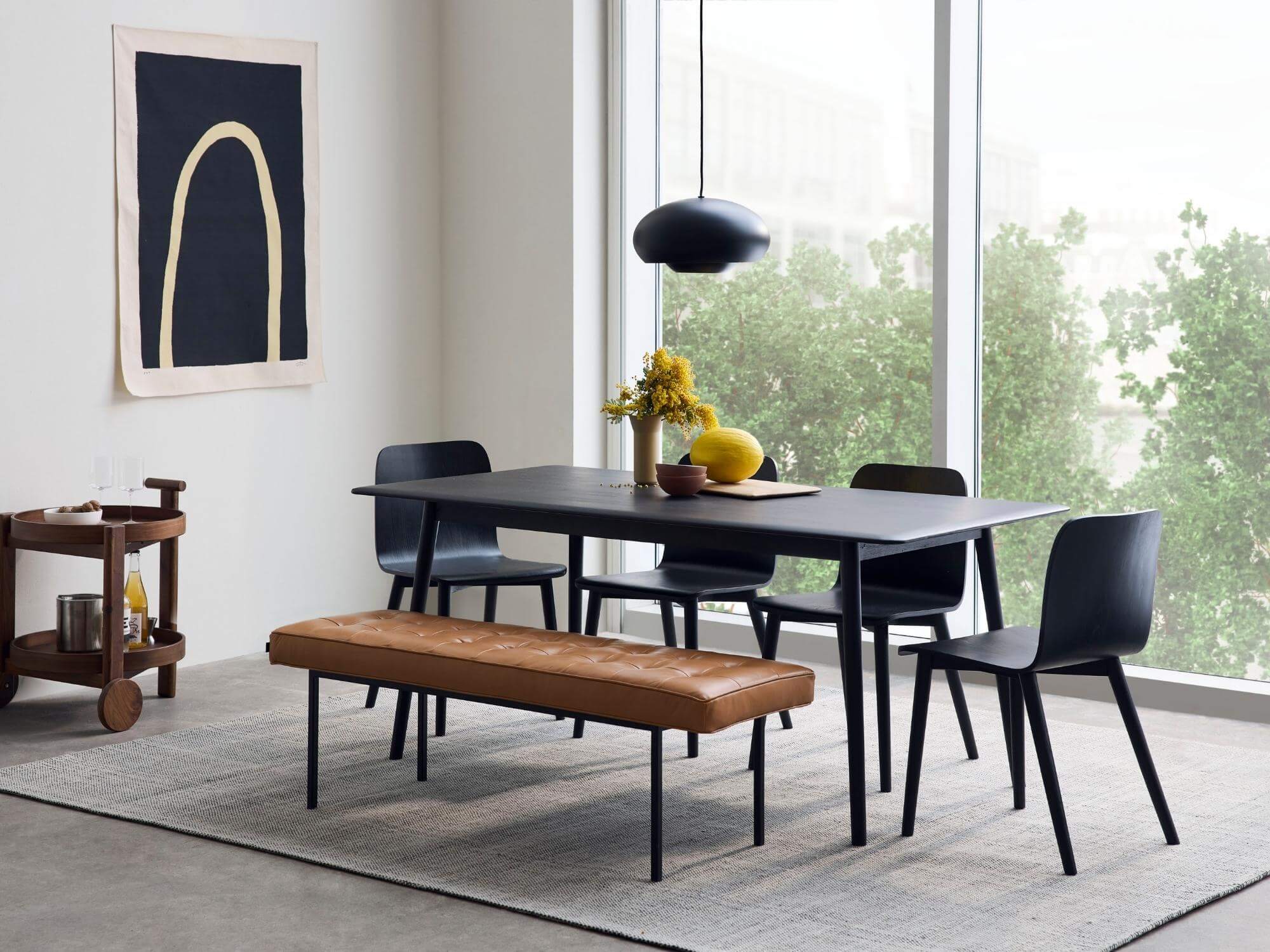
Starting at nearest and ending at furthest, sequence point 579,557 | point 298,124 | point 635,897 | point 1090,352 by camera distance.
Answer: point 635,897 → point 579,557 → point 1090,352 → point 298,124

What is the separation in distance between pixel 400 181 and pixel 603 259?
877 millimetres

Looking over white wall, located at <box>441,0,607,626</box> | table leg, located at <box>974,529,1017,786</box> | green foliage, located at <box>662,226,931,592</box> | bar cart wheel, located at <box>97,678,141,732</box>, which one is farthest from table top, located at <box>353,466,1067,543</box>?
white wall, located at <box>441,0,607,626</box>

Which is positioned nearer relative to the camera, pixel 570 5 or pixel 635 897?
pixel 635 897

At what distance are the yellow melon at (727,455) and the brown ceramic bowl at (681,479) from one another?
0.52 ft

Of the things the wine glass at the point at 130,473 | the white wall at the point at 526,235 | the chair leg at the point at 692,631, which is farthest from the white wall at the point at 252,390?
the chair leg at the point at 692,631

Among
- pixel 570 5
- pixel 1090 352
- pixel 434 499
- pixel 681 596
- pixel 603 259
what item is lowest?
pixel 681 596

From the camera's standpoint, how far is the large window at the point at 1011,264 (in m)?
5.18

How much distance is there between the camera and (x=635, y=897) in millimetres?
3436

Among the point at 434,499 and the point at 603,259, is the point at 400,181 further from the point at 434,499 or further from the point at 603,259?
the point at 434,499

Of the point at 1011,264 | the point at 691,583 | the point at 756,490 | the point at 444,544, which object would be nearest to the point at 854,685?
the point at 756,490

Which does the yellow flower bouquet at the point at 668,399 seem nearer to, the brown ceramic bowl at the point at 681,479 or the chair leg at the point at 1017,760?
the brown ceramic bowl at the point at 681,479

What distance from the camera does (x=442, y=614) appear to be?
4.81 metres

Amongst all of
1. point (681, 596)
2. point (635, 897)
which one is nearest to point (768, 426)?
point (681, 596)

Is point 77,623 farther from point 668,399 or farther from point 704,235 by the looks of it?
point 704,235
